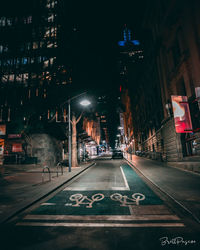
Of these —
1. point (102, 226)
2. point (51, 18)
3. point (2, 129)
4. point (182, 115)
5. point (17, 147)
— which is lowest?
point (102, 226)

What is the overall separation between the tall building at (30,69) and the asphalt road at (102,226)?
1793 centimetres

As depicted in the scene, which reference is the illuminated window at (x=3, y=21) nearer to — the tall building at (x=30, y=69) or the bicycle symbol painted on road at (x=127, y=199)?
the tall building at (x=30, y=69)

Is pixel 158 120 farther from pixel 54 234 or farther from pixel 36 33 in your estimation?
pixel 36 33

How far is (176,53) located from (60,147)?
22893mm

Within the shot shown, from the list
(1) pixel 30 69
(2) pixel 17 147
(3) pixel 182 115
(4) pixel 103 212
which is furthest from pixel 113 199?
(1) pixel 30 69

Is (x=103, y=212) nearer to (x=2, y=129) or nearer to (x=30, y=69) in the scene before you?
(x=2, y=129)

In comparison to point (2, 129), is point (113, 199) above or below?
below

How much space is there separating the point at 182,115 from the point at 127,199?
995cm

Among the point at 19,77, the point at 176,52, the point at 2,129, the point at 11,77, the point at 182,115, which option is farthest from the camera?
the point at 11,77

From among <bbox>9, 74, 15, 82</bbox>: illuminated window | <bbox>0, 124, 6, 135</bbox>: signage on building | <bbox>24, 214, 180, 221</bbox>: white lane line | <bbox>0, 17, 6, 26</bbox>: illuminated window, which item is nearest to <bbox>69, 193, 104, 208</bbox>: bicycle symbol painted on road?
<bbox>24, 214, 180, 221</bbox>: white lane line

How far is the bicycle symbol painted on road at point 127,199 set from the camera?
17.0 feet

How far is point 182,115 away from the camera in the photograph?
1225 cm

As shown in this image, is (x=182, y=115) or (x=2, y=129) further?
(x=2, y=129)

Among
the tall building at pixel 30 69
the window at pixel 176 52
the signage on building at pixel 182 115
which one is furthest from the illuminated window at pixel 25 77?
the signage on building at pixel 182 115
